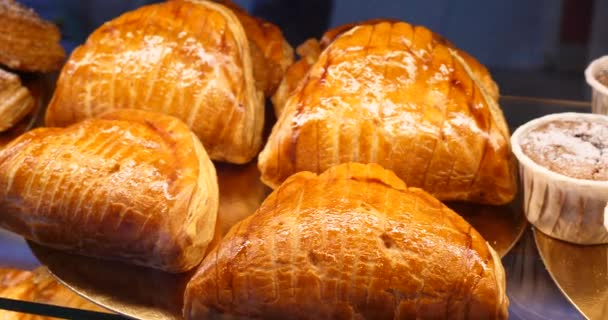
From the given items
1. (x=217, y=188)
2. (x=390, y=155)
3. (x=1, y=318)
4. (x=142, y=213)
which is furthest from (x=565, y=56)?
(x=1, y=318)

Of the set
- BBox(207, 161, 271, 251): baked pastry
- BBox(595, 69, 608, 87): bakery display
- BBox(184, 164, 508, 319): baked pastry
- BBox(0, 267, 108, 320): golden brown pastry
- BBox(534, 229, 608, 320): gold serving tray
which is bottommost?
BBox(0, 267, 108, 320): golden brown pastry

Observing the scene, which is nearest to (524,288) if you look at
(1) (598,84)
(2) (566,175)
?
(2) (566,175)

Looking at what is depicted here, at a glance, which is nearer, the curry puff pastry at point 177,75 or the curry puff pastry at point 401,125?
the curry puff pastry at point 401,125

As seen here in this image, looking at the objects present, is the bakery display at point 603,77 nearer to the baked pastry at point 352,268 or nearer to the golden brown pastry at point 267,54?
the baked pastry at point 352,268

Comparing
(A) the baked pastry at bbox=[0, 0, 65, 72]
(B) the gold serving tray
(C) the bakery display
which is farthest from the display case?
(A) the baked pastry at bbox=[0, 0, 65, 72]

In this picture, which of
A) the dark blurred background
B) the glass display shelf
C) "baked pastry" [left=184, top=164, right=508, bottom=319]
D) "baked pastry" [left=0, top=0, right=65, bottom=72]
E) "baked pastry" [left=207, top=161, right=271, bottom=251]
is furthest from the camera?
"baked pastry" [left=0, top=0, right=65, bottom=72]

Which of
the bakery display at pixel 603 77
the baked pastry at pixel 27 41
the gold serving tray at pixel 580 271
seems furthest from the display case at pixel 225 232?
the baked pastry at pixel 27 41

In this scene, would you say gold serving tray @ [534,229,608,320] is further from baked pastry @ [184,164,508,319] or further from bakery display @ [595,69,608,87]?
bakery display @ [595,69,608,87]
